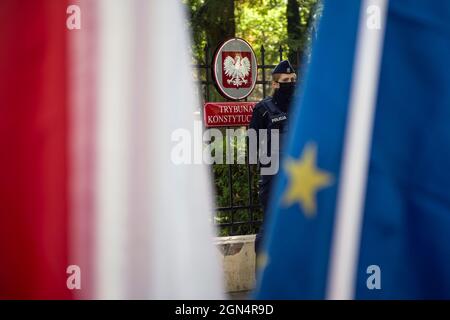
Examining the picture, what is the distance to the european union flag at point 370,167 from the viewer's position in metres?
1.70

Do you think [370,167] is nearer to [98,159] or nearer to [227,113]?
[98,159]

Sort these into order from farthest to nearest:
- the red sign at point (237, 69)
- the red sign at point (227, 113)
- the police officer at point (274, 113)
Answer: the red sign at point (237, 69) → the red sign at point (227, 113) → the police officer at point (274, 113)

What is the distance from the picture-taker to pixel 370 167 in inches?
67.9

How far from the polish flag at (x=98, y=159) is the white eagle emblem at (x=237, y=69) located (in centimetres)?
477

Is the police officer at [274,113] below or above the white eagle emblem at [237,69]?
below

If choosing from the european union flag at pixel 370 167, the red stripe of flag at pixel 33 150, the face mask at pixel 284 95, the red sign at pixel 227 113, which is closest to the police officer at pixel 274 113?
the face mask at pixel 284 95

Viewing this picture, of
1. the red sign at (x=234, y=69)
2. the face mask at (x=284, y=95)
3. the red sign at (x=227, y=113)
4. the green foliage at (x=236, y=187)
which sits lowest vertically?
the green foliage at (x=236, y=187)

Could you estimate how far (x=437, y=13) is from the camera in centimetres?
178

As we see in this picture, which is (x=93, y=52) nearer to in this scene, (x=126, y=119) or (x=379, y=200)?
(x=126, y=119)

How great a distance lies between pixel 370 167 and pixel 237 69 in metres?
4.90

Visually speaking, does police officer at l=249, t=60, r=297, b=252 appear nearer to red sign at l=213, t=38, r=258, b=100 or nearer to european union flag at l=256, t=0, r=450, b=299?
red sign at l=213, t=38, r=258, b=100

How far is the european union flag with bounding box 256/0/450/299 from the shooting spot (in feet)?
5.59

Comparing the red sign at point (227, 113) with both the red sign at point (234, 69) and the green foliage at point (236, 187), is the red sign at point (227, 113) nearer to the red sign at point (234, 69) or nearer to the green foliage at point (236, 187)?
the red sign at point (234, 69)

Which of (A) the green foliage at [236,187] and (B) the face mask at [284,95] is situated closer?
(B) the face mask at [284,95]
